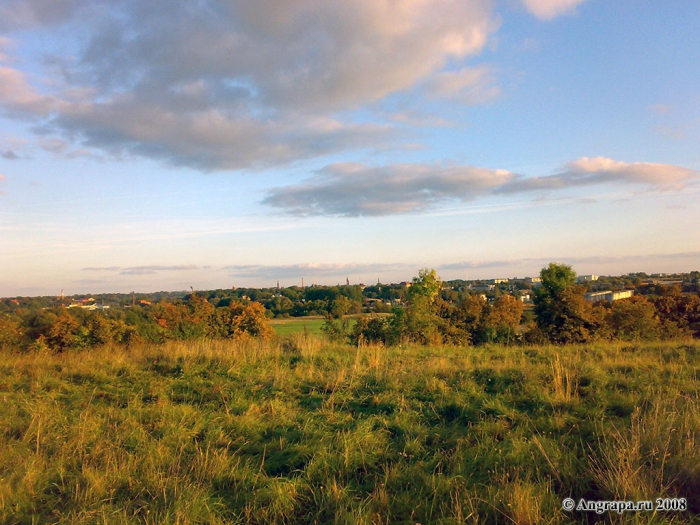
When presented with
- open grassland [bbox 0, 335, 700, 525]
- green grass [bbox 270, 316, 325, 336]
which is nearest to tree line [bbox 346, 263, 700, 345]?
green grass [bbox 270, 316, 325, 336]

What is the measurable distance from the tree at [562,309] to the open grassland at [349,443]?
2479 cm

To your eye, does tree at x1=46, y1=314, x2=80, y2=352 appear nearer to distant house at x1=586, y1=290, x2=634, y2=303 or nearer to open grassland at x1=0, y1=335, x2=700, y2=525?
open grassland at x1=0, y1=335, x2=700, y2=525

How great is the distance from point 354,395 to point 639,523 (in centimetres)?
438

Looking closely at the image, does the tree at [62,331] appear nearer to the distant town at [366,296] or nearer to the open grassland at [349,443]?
the distant town at [366,296]

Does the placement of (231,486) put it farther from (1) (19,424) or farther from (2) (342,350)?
(2) (342,350)

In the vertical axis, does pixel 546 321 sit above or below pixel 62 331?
below

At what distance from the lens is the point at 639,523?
335 cm

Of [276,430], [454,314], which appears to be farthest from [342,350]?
[454,314]

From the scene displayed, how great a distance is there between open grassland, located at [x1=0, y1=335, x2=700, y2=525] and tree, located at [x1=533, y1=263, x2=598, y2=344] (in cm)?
2479

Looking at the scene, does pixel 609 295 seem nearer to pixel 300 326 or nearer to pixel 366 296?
pixel 366 296

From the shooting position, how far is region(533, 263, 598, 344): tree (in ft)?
104

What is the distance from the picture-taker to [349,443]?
195 inches

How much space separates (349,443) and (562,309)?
105ft

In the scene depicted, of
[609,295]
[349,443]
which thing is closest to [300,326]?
[609,295]
